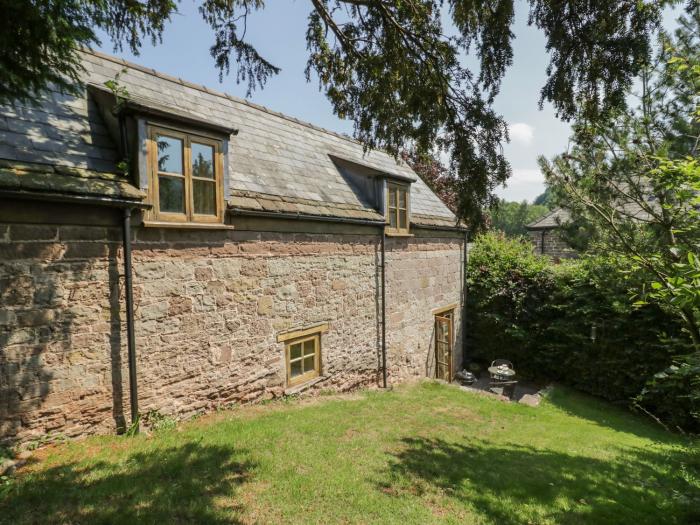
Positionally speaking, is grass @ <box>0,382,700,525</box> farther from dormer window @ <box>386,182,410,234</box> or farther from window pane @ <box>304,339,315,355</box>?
dormer window @ <box>386,182,410,234</box>

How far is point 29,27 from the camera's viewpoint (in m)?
3.23

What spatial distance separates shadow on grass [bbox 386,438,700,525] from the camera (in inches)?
172

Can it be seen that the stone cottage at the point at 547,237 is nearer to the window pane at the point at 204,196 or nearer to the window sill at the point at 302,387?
the window sill at the point at 302,387

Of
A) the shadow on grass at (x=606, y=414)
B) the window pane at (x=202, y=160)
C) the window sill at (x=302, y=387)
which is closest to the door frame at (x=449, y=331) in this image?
the shadow on grass at (x=606, y=414)

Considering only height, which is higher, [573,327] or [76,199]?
[76,199]

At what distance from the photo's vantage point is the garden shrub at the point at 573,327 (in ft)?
31.3

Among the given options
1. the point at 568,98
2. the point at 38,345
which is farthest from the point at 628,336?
the point at 38,345

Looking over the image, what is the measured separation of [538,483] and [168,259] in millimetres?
6198

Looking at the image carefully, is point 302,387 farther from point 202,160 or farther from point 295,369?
point 202,160

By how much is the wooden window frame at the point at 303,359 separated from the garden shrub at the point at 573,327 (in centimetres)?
668

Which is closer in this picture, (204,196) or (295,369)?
(204,196)

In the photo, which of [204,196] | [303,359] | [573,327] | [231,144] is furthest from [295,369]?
[573,327]

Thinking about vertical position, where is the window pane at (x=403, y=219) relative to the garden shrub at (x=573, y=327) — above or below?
above

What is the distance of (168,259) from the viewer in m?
5.68
